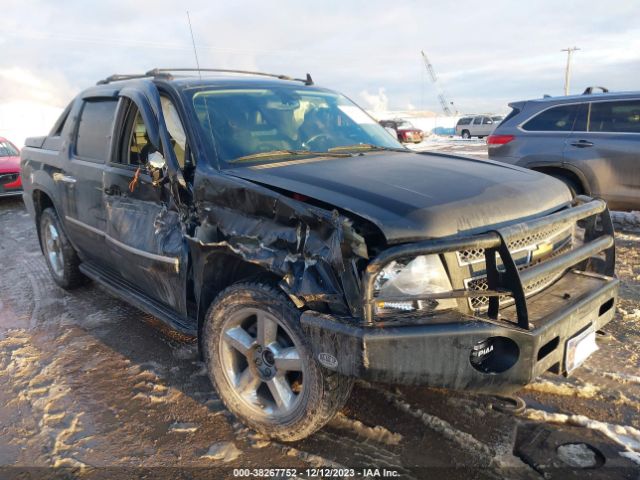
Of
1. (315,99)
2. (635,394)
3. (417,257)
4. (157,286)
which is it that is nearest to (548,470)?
(635,394)

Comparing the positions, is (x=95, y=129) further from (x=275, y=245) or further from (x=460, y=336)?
(x=460, y=336)

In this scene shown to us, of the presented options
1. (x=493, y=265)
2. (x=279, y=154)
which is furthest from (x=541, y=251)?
(x=279, y=154)

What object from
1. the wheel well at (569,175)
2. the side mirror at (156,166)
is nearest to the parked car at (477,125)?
the wheel well at (569,175)

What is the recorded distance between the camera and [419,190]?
2.39 m

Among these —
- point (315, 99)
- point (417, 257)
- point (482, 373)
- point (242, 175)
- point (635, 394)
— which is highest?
point (315, 99)

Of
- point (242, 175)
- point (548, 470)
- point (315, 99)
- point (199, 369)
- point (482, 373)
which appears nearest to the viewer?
point (482, 373)

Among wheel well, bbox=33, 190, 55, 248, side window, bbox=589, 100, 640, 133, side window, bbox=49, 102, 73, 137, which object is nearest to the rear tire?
wheel well, bbox=33, 190, 55, 248

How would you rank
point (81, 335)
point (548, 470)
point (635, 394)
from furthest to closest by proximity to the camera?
point (81, 335)
point (635, 394)
point (548, 470)

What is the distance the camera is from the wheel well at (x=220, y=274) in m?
2.64

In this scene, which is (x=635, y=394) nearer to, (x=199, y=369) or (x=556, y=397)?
(x=556, y=397)

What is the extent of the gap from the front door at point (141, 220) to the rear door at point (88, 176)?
0.18 m

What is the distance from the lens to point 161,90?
3.27m

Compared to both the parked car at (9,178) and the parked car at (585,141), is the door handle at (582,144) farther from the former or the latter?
the parked car at (9,178)

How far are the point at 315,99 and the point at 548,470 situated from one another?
277 centimetres
